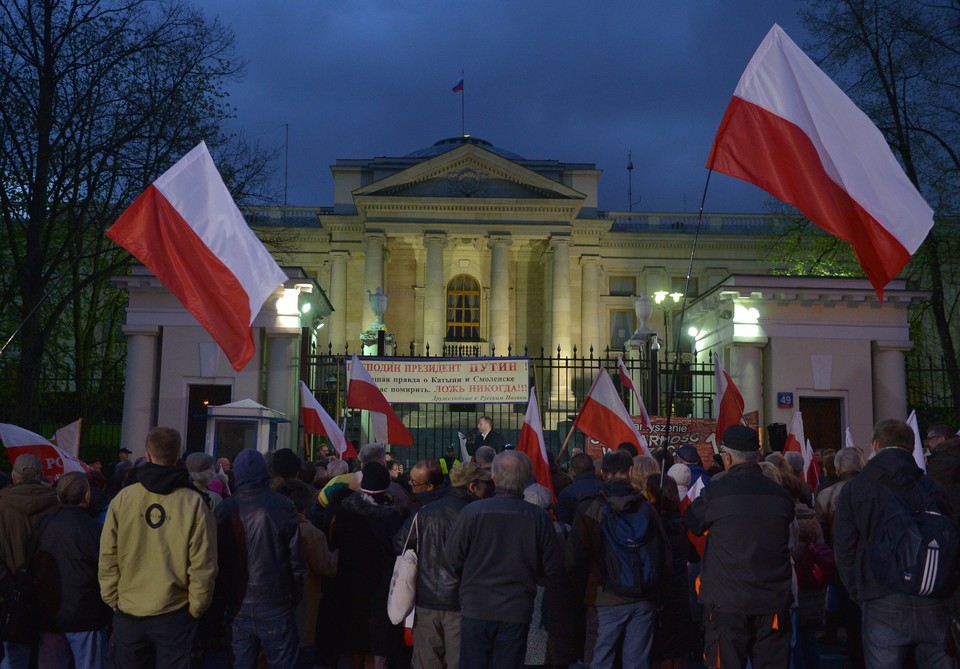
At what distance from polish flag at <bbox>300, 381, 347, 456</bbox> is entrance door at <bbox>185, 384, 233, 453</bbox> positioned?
5.11 m

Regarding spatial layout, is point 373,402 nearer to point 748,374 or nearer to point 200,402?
point 200,402

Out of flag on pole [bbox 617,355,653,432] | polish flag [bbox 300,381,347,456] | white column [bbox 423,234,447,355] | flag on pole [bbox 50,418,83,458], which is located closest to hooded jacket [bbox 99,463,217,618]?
polish flag [bbox 300,381,347,456]

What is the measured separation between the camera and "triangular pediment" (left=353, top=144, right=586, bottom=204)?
40938 mm

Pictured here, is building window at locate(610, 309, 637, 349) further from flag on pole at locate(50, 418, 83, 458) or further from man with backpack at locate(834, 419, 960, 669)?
man with backpack at locate(834, 419, 960, 669)

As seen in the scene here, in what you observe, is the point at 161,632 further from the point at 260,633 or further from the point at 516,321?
the point at 516,321

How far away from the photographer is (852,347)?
1988 cm

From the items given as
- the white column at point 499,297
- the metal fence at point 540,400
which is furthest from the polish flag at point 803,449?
the white column at point 499,297

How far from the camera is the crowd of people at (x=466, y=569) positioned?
5695mm

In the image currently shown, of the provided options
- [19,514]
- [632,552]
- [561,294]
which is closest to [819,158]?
[632,552]

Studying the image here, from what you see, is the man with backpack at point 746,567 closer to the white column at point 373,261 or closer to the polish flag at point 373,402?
the polish flag at point 373,402

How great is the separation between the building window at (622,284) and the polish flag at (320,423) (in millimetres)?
33614

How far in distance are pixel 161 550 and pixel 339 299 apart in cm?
3823

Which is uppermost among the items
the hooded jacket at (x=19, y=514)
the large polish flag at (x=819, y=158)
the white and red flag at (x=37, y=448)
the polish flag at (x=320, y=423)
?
the large polish flag at (x=819, y=158)

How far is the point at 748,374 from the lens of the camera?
19.7 m
